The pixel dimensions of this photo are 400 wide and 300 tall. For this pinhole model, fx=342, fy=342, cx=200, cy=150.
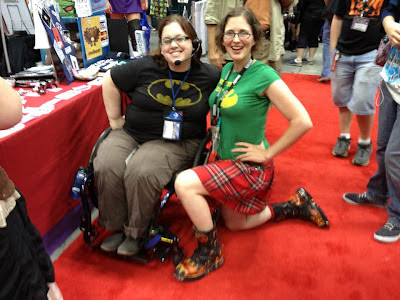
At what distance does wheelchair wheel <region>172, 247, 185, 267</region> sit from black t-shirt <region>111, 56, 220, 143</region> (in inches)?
25.2

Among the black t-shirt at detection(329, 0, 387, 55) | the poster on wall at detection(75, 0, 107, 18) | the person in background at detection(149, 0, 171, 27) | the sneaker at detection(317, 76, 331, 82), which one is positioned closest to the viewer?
the black t-shirt at detection(329, 0, 387, 55)

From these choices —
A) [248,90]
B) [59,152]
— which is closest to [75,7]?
[59,152]

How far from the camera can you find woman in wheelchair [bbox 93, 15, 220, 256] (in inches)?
67.8

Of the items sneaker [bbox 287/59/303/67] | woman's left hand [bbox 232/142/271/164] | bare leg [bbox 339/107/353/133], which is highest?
woman's left hand [bbox 232/142/271/164]

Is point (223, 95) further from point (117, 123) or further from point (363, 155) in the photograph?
point (363, 155)

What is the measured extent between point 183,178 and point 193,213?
0.60ft

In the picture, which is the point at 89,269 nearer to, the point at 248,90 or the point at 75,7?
the point at 248,90

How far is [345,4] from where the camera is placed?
2.37 meters

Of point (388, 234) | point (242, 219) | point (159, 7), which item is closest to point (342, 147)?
point (388, 234)

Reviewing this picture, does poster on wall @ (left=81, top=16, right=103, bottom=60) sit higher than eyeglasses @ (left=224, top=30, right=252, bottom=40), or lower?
lower

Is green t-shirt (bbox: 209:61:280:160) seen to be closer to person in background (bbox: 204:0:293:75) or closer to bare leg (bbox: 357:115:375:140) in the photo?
person in background (bbox: 204:0:293:75)

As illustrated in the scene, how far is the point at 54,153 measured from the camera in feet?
6.02

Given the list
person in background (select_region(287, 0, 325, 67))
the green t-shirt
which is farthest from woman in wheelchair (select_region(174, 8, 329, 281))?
person in background (select_region(287, 0, 325, 67))

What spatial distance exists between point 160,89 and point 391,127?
131 cm
